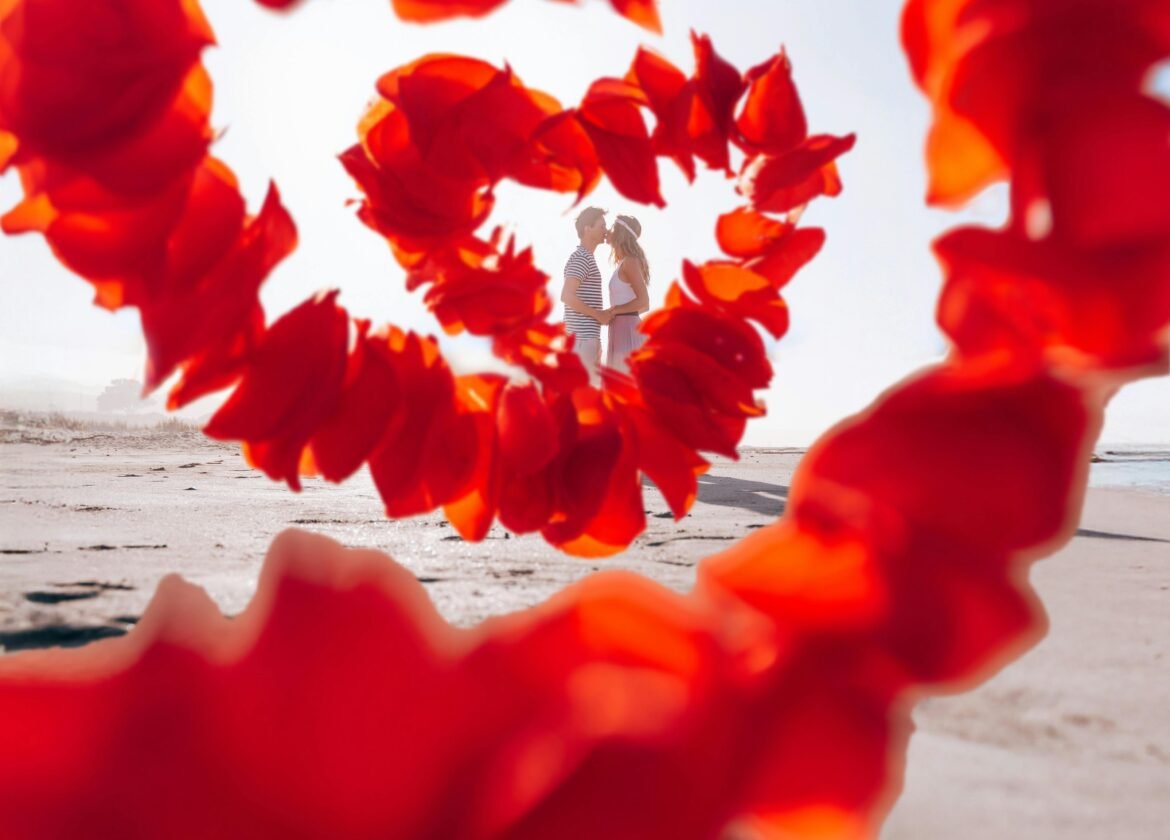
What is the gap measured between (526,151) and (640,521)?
34 cm

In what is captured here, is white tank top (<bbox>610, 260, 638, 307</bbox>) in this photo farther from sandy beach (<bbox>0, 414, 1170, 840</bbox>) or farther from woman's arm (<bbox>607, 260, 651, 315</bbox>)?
sandy beach (<bbox>0, 414, 1170, 840</bbox>)

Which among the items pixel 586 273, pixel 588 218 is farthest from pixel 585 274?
pixel 588 218

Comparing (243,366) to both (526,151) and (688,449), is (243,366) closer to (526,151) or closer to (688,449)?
(526,151)

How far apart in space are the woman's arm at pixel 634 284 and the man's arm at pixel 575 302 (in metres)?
0.04

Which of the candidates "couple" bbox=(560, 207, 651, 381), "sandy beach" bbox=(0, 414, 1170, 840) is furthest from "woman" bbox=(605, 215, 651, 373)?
"sandy beach" bbox=(0, 414, 1170, 840)

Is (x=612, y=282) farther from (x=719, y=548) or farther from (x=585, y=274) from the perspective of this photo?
(x=719, y=548)

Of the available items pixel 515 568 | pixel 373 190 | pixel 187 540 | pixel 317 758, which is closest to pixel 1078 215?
pixel 317 758

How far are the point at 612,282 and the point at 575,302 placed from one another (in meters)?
0.21

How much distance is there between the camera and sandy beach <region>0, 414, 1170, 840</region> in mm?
559

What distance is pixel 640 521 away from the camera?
2.61 ft

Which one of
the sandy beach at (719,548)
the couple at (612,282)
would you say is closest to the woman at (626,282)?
the couple at (612,282)

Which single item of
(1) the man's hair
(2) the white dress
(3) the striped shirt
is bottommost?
(2) the white dress

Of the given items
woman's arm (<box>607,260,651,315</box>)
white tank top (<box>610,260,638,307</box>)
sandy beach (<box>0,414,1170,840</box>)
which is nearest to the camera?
sandy beach (<box>0,414,1170,840</box>)

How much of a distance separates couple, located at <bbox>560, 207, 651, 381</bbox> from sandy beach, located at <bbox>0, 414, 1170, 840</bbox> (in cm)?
40
